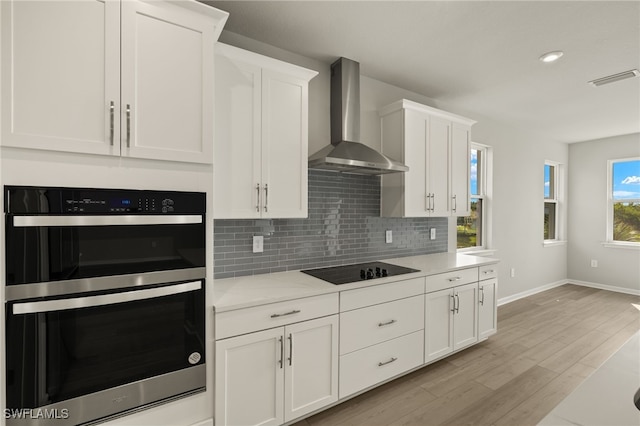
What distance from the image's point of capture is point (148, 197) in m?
1.52

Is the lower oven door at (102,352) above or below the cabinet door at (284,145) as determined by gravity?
below

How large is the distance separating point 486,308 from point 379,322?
5.12ft

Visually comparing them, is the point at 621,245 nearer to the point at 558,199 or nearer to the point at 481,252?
the point at 558,199

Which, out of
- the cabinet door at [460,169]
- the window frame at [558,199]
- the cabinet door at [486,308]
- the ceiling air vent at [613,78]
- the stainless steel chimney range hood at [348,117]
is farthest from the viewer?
the window frame at [558,199]

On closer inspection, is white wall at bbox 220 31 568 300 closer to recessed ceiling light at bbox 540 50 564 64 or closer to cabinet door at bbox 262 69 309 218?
cabinet door at bbox 262 69 309 218

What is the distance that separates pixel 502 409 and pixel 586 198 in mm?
5380

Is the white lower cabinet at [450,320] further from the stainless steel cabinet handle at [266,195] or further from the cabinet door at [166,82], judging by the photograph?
the cabinet door at [166,82]

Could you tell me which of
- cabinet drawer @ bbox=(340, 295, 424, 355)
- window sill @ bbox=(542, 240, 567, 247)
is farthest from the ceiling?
window sill @ bbox=(542, 240, 567, 247)

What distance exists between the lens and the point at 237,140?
204cm

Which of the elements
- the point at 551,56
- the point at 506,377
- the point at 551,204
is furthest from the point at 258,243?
the point at 551,204

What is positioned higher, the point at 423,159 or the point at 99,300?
the point at 423,159

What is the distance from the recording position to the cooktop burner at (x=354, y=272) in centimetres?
234

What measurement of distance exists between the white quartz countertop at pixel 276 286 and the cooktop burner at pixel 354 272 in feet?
0.21

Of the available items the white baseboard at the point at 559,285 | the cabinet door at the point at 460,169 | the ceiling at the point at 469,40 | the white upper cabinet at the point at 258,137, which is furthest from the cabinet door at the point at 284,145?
the white baseboard at the point at 559,285
